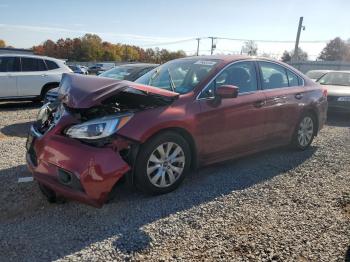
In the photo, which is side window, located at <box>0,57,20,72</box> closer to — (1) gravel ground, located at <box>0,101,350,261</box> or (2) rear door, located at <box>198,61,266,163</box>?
(1) gravel ground, located at <box>0,101,350,261</box>

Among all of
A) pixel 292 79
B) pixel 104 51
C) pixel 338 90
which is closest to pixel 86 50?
pixel 104 51

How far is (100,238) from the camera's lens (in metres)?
3.31

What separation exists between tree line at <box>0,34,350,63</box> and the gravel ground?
77.6 metres

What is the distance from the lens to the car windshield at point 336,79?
38.0ft

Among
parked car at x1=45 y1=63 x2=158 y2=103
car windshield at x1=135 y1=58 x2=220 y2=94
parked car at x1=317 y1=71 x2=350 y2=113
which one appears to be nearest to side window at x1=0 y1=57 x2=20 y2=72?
parked car at x1=45 y1=63 x2=158 y2=103

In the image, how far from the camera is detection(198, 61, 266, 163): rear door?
4.56m

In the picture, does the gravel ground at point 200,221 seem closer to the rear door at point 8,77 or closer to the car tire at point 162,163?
the car tire at point 162,163

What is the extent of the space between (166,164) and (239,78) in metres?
1.81

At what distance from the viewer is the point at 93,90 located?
381 centimetres

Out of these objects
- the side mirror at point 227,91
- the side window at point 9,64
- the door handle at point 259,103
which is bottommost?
the door handle at point 259,103

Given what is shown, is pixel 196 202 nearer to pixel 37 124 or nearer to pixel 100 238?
pixel 100 238

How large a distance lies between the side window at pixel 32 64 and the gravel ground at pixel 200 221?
6.81 metres

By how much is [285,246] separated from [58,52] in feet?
318

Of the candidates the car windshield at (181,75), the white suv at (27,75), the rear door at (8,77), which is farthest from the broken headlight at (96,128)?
the rear door at (8,77)
